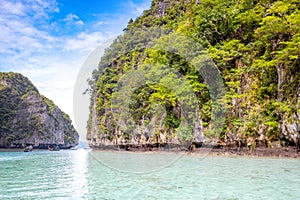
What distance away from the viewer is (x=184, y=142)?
16.4m

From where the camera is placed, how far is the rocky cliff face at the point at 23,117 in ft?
143

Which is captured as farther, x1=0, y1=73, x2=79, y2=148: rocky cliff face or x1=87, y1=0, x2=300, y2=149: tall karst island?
x1=0, y1=73, x2=79, y2=148: rocky cliff face

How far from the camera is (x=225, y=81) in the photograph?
1498 centimetres

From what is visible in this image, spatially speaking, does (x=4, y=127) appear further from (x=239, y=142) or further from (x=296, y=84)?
(x=296, y=84)

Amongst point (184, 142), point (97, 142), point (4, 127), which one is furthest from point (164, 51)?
point (4, 127)

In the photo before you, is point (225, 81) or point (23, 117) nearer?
point (225, 81)

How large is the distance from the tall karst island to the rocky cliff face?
29045mm

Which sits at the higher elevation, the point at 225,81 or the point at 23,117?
the point at 23,117

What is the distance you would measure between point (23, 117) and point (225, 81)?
41191 mm

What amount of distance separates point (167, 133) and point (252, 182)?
1224 cm

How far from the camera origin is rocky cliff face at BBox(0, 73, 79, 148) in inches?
1716

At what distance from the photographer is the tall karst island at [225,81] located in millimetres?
11820

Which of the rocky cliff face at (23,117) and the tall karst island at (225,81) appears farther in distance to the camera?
the rocky cliff face at (23,117)

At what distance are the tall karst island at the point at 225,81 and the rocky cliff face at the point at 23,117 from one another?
2904 cm
